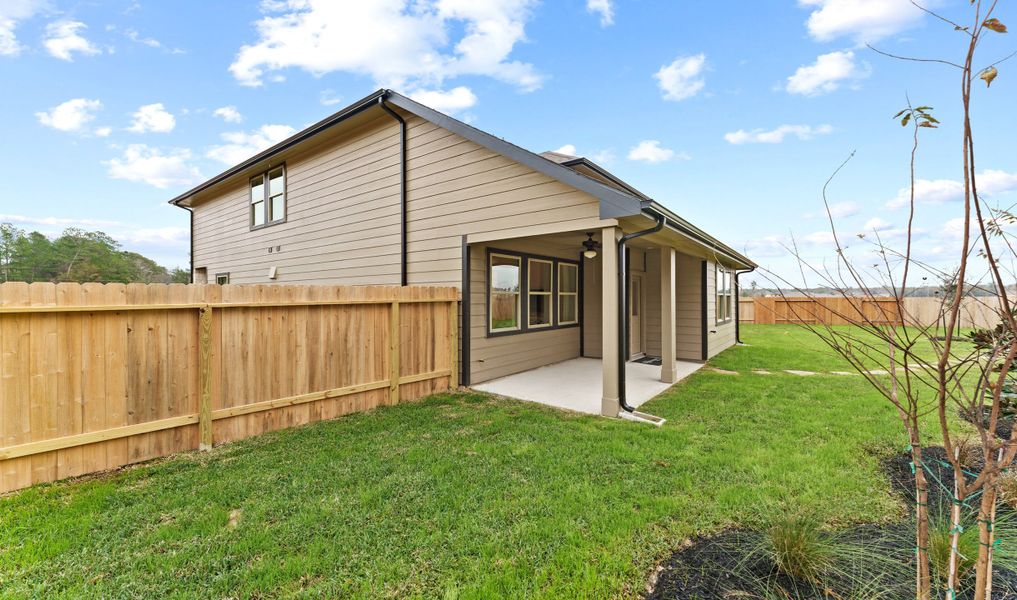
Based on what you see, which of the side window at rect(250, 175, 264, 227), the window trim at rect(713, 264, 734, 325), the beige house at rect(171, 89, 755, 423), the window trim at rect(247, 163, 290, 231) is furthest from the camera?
the side window at rect(250, 175, 264, 227)

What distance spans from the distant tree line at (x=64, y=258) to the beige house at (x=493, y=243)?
2126cm

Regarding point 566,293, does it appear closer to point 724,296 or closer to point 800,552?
point 724,296

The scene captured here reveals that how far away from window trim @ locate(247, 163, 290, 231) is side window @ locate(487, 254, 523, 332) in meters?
5.83

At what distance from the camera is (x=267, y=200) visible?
10219mm

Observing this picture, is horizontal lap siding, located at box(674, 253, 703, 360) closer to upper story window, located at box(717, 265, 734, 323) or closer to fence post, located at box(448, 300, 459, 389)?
upper story window, located at box(717, 265, 734, 323)

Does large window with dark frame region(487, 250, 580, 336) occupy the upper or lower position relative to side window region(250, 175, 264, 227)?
lower

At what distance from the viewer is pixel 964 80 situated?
1237 millimetres

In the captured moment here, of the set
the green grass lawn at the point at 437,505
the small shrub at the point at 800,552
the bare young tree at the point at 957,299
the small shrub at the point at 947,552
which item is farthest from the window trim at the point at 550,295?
the bare young tree at the point at 957,299

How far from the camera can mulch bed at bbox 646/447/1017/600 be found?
197 centimetres

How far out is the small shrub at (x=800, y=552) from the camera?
2.03 m

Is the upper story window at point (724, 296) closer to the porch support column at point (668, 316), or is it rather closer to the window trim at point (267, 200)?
the porch support column at point (668, 316)

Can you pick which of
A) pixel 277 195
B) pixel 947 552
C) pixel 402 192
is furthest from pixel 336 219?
pixel 947 552

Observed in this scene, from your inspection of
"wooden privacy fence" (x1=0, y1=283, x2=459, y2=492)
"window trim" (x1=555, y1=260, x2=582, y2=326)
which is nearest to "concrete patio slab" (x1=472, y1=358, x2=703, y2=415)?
"window trim" (x1=555, y1=260, x2=582, y2=326)

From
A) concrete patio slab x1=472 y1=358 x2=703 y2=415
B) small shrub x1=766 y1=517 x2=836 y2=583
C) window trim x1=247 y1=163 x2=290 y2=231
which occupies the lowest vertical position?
concrete patio slab x1=472 y1=358 x2=703 y2=415
